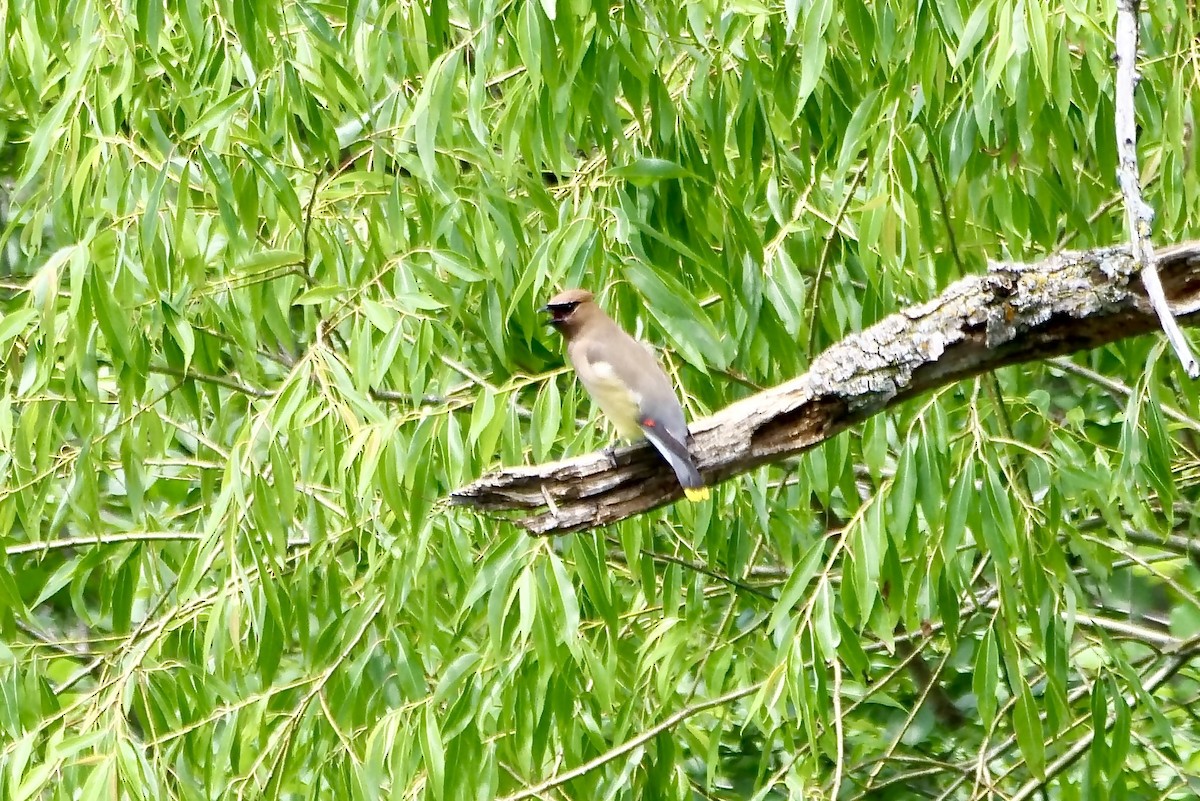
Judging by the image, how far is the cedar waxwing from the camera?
333 cm

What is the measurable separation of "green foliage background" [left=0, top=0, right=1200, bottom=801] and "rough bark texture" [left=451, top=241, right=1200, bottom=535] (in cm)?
27

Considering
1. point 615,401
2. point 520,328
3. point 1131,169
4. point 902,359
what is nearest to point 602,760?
point 615,401

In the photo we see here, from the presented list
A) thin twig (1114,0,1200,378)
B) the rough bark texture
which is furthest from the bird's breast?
Result: thin twig (1114,0,1200,378)

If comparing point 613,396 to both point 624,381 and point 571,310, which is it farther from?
point 571,310

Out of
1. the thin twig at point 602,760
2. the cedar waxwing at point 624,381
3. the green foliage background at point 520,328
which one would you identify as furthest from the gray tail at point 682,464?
the thin twig at point 602,760

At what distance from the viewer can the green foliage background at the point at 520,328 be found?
3414 mm

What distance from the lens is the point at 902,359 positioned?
119 inches

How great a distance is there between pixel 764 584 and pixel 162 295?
2128mm

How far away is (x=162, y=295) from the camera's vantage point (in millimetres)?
3654

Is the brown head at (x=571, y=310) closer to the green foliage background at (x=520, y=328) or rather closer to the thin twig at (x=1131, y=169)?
the green foliage background at (x=520, y=328)

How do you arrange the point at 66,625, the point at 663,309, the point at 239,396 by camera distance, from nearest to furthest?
1. the point at 663,309
2. the point at 239,396
3. the point at 66,625

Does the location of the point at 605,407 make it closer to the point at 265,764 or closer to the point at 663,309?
the point at 663,309

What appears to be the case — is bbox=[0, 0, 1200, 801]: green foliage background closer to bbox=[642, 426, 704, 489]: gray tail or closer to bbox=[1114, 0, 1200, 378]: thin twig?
bbox=[642, 426, 704, 489]: gray tail

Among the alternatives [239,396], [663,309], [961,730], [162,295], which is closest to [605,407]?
[663,309]
